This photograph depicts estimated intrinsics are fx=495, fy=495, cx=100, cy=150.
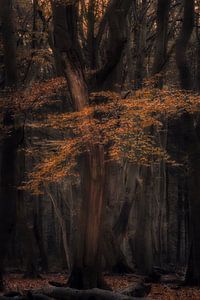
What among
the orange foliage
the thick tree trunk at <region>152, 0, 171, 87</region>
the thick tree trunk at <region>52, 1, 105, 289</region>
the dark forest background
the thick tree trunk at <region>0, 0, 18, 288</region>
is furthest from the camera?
the thick tree trunk at <region>152, 0, 171, 87</region>

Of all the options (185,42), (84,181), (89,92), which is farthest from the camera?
(89,92)

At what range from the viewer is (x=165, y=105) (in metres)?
13.7

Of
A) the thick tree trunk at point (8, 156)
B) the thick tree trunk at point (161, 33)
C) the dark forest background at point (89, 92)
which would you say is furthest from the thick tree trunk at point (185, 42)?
the thick tree trunk at point (8, 156)

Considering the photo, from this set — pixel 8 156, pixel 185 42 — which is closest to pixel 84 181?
pixel 8 156

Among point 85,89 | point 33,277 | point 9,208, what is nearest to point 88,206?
point 9,208

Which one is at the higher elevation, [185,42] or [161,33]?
[161,33]

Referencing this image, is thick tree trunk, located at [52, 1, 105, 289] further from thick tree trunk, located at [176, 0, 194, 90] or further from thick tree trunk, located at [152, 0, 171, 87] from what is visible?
thick tree trunk, located at [152, 0, 171, 87]

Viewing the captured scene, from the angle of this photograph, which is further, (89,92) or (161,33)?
(161,33)

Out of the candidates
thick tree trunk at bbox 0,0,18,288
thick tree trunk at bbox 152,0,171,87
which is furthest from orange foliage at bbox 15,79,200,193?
thick tree trunk at bbox 152,0,171,87

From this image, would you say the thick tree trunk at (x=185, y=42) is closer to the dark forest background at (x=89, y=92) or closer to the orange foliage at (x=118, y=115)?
the dark forest background at (x=89, y=92)

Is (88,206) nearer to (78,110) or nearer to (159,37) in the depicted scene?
(78,110)

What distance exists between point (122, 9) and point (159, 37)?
9.52ft

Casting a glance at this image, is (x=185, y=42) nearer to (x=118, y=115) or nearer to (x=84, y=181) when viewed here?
(x=118, y=115)

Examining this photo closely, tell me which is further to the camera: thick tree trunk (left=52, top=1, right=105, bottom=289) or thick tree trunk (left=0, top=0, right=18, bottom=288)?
thick tree trunk (left=0, top=0, right=18, bottom=288)
